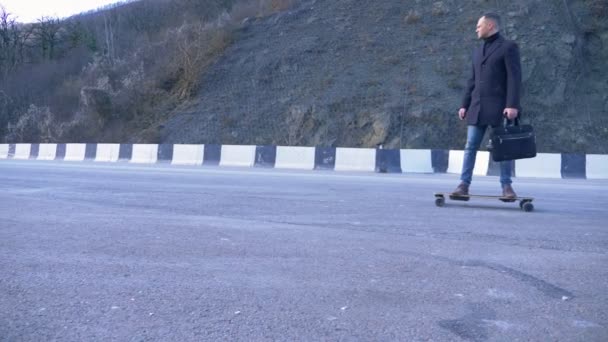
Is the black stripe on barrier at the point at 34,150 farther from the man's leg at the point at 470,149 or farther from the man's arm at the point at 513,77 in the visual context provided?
the man's arm at the point at 513,77

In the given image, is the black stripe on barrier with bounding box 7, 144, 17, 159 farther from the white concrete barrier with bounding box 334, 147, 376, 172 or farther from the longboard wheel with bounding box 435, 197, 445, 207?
the longboard wheel with bounding box 435, 197, 445, 207

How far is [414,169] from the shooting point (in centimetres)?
1631

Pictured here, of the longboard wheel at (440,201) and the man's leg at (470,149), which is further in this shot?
the longboard wheel at (440,201)

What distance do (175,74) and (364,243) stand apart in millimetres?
21613

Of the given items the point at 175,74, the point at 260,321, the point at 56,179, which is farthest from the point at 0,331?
the point at 175,74

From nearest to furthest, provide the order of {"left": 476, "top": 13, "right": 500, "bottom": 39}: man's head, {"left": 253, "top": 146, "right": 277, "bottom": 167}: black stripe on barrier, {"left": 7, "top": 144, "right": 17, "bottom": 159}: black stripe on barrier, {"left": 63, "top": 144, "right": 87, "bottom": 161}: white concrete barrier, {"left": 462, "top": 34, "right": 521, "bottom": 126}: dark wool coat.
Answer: {"left": 462, "top": 34, "right": 521, "bottom": 126}: dark wool coat, {"left": 476, "top": 13, "right": 500, "bottom": 39}: man's head, {"left": 253, "top": 146, "right": 277, "bottom": 167}: black stripe on barrier, {"left": 63, "top": 144, "right": 87, "bottom": 161}: white concrete barrier, {"left": 7, "top": 144, "right": 17, "bottom": 159}: black stripe on barrier

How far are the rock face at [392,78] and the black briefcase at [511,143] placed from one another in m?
11.6

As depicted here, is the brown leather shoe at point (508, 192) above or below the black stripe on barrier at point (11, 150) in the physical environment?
above

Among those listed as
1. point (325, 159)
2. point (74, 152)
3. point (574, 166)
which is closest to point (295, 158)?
point (325, 159)

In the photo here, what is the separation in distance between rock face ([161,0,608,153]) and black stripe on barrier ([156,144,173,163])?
5.07 feet

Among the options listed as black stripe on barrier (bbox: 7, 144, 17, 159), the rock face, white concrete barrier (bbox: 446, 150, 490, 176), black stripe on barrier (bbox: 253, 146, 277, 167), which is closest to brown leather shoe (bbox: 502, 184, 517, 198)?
white concrete barrier (bbox: 446, 150, 490, 176)

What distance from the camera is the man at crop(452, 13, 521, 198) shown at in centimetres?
766

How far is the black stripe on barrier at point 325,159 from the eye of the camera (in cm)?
1711

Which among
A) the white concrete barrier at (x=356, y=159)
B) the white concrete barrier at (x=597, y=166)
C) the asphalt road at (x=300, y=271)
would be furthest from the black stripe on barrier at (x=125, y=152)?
the asphalt road at (x=300, y=271)
